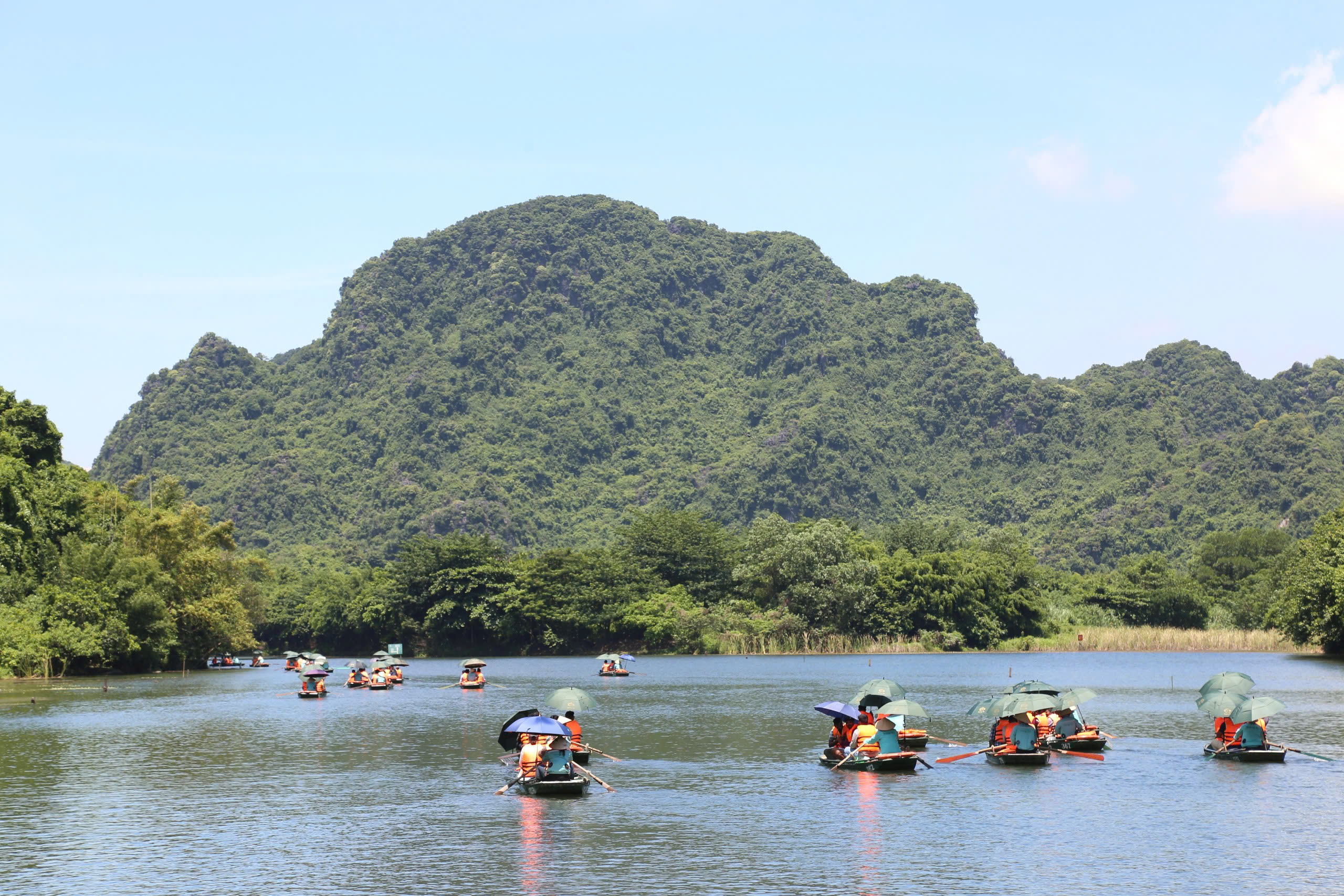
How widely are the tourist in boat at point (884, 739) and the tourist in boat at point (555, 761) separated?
29.6 feet

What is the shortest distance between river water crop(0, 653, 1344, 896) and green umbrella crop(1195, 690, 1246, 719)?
1.86 metres

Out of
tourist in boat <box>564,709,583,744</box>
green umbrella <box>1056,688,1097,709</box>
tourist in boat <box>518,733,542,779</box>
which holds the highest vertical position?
green umbrella <box>1056,688,1097,709</box>

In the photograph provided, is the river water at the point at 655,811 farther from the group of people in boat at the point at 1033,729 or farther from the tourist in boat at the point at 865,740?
the tourist in boat at the point at 865,740

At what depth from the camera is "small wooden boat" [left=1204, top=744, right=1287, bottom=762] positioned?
3997cm

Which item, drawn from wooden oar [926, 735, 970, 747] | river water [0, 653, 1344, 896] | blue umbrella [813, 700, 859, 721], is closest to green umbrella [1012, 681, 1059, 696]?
river water [0, 653, 1344, 896]

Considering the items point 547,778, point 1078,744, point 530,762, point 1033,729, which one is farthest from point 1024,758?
point 530,762

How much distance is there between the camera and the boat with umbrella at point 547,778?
35844 mm

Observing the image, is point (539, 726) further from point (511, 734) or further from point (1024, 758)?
point (1024, 758)

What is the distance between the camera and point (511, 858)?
→ 93.3 feet

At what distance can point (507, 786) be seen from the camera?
121ft

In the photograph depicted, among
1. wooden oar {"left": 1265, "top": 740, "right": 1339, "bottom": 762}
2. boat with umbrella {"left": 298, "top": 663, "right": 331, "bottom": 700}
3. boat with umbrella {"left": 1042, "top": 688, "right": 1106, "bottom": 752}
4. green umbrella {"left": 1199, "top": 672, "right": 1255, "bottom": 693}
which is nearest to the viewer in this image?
wooden oar {"left": 1265, "top": 740, "right": 1339, "bottom": 762}

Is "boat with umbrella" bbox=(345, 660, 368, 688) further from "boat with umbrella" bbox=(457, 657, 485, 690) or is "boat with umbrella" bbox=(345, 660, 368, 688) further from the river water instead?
the river water

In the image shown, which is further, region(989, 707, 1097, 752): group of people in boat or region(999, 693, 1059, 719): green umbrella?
region(989, 707, 1097, 752): group of people in boat

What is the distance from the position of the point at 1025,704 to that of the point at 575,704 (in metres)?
13.9
